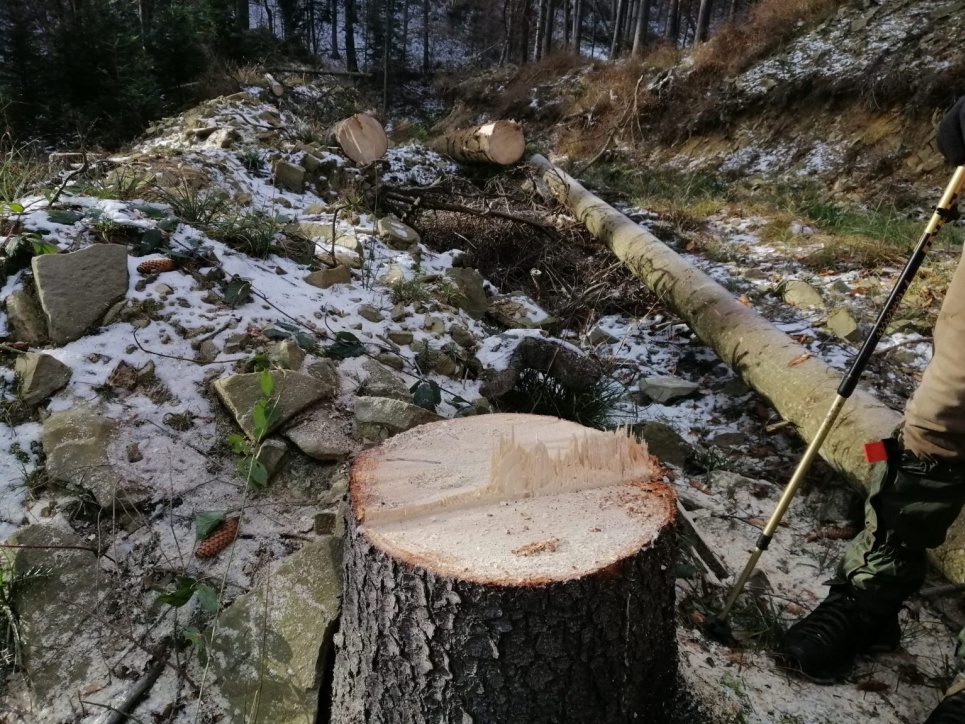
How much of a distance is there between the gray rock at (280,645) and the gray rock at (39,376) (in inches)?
43.3

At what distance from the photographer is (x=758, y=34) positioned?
9.14 metres

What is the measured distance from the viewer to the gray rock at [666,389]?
3.45 m

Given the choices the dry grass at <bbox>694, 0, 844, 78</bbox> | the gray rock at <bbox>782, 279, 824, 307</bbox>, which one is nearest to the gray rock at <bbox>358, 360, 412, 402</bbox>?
the gray rock at <bbox>782, 279, 824, 307</bbox>

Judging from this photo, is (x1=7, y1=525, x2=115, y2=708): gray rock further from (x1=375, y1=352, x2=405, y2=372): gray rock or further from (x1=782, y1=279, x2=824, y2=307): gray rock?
(x1=782, y1=279, x2=824, y2=307): gray rock

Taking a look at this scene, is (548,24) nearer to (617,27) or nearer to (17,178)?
(617,27)

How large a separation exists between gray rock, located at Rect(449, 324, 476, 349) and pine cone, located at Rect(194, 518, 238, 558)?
1.58 meters

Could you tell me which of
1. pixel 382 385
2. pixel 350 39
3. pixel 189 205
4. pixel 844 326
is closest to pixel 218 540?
pixel 382 385

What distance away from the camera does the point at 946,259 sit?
4.36 metres

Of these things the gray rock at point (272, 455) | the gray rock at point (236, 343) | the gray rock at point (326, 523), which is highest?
the gray rock at point (236, 343)

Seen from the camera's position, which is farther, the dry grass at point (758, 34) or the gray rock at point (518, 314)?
the dry grass at point (758, 34)

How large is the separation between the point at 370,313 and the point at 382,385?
0.69 m

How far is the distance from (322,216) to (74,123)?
6.62m

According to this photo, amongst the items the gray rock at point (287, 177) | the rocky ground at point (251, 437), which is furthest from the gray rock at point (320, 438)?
the gray rock at point (287, 177)

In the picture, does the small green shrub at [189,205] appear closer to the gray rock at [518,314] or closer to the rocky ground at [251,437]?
the rocky ground at [251,437]
